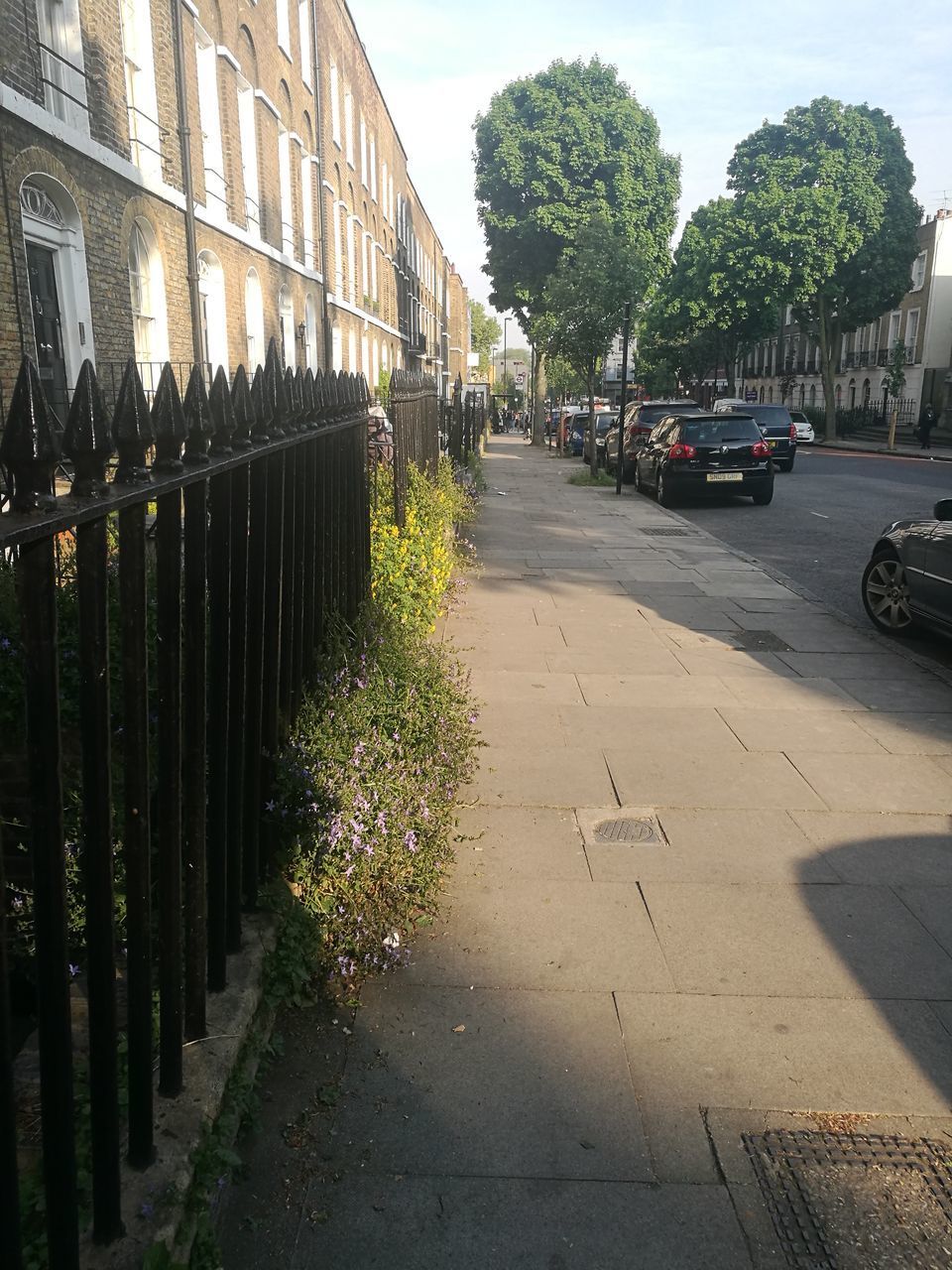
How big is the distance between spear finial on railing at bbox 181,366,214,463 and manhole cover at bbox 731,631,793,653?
5673 mm

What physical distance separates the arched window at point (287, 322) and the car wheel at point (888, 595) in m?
16.4

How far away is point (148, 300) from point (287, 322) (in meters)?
8.42

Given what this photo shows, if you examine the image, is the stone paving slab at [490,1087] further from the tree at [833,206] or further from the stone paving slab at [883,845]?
the tree at [833,206]

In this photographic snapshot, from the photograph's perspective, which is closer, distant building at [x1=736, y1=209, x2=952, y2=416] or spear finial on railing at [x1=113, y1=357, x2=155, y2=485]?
spear finial on railing at [x1=113, y1=357, x2=155, y2=485]

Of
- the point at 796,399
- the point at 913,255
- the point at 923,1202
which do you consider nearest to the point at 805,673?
the point at 923,1202

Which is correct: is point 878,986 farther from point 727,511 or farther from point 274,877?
point 727,511

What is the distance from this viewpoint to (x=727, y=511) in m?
17.6

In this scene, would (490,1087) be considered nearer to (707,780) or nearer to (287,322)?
(707,780)

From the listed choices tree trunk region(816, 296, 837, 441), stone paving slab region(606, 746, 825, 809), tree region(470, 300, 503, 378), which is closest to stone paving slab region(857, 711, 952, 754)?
stone paving slab region(606, 746, 825, 809)

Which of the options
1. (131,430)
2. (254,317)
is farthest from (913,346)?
(131,430)

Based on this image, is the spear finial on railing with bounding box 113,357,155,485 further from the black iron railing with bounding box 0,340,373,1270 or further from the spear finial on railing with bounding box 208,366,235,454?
the spear finial on railing with bounding box 208,366,235,454

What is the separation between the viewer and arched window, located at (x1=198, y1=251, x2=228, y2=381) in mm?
17062

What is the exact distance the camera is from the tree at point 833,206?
4488cm

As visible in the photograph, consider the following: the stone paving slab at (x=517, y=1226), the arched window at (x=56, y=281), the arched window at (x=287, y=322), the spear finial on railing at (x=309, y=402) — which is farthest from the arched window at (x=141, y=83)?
the stone paving slab at (x=517, y=1226)
